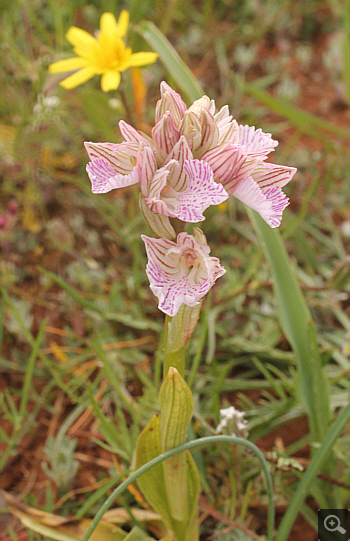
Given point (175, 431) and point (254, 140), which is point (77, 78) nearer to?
point (254, 140)

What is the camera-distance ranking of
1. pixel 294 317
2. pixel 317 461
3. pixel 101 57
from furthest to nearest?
1. pixel 101 57
2. pixel 294 317
3. pixel 317 461

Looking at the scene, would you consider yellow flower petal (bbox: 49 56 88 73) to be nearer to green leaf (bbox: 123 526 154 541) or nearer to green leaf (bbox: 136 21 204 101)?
green leaf (bbox: 136 21 204 101)

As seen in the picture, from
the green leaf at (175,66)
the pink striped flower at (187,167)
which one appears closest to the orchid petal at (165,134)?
the pink striped flower at (187,167)

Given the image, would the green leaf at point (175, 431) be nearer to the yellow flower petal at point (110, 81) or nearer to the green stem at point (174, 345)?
the green stem at point (174, 345)

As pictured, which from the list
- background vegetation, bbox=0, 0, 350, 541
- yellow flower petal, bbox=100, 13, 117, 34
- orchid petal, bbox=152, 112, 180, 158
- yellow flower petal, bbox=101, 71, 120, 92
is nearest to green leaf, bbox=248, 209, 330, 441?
background vegetation, bbox=0, 0, 350, 541

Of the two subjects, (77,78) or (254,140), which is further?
(77,78)

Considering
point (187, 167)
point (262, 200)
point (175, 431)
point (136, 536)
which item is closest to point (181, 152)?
point (187, 167)

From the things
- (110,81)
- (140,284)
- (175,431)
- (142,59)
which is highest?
(142,59)

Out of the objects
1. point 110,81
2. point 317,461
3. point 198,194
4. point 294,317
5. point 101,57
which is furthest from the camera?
point 101,57
